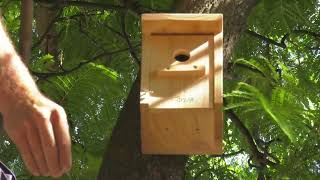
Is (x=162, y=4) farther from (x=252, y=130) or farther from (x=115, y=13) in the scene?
(x=252, y=130)

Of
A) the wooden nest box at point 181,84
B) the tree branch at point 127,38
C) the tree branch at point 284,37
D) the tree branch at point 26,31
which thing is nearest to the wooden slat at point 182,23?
the wooden nest box at point 181,84

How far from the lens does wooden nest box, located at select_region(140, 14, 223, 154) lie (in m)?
1.94

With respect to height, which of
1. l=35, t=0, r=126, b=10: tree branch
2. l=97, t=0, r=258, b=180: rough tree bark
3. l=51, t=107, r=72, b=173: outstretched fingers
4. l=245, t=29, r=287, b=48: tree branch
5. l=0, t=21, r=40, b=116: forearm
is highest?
l=35, t=0, r=126, b=10: tree branch

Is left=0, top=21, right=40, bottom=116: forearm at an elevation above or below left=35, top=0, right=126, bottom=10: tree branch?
below

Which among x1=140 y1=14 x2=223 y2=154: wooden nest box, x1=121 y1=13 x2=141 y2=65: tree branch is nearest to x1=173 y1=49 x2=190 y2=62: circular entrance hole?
x1=140 y1=14 x2=223 y2=154: wooden nest box

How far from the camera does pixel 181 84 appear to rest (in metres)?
1.99

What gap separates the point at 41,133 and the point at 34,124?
22mm

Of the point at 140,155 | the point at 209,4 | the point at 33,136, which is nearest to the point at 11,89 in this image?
the point at 33,136

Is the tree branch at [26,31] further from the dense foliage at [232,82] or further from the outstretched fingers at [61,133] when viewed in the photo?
the outstretched fingers at [61,133]

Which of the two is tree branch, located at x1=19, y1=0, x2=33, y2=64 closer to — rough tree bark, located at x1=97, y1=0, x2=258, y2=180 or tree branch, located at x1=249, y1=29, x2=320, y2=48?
rough tree bark, located at x1=97, y1=0, x2=258, y2=180

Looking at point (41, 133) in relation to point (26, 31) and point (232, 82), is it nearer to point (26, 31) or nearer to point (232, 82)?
point (26, 31)

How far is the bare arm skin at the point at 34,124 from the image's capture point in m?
1.23

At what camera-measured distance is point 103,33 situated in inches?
118

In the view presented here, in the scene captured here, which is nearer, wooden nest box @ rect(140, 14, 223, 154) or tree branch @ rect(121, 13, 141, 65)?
wooden nest box @ rect(140, 14, 223, 154)
